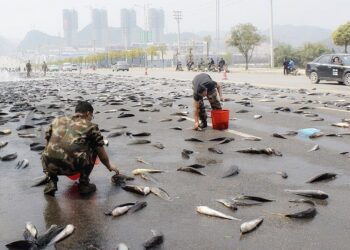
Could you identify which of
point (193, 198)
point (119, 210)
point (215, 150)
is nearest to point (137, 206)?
point (119, 210)

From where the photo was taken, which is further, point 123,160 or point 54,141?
point 123,160

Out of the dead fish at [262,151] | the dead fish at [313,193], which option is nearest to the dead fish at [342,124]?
the dead fish at [262,151]

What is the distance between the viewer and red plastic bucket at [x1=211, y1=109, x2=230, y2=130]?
11.3m

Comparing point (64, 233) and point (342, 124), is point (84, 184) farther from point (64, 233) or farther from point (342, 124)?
point (342, 124)

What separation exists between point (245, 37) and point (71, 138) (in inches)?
2523

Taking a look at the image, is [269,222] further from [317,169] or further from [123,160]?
[123,160]

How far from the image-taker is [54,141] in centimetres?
613

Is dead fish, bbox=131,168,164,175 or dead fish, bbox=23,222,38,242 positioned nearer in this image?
dead fish, bbox=23,222,38,242

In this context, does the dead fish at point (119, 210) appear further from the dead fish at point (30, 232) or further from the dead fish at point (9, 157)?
the dead fish at point (9, 157)

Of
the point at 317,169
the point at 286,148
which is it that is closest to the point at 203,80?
the point at 286,148

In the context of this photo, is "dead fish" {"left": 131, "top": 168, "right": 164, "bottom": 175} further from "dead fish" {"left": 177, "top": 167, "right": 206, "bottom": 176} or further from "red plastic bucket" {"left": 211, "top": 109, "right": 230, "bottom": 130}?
"red plastic bucket" {"left": 211, "top": 109, "right": 230, "bottom": 130}

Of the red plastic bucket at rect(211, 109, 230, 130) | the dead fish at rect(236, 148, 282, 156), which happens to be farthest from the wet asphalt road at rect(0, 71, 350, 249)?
the red plastic bucket at rect(211, 109, 230, 130)

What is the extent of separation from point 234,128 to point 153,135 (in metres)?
2.15

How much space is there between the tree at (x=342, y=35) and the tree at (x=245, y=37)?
19.6 meters
